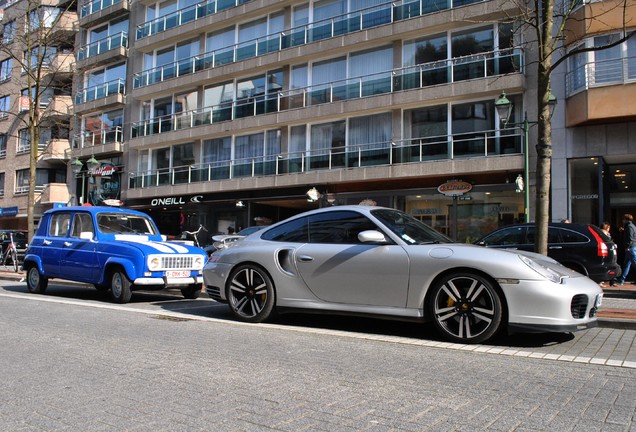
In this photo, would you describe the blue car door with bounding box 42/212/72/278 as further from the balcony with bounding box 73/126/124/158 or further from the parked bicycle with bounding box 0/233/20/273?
the balcony with bounding box 73/126/124/158

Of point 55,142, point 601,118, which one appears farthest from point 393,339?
point 55,142

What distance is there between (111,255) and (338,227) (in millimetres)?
5134

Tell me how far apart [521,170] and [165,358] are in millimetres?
16667

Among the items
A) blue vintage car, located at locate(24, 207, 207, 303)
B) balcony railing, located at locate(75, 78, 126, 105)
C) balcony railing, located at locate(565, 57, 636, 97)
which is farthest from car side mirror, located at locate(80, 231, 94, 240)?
balcony railing, located at locate(75, 78, 126, 105)

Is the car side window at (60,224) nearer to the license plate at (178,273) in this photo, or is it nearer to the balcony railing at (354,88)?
the license plate at (178,273)

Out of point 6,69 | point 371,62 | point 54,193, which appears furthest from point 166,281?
point 6,69

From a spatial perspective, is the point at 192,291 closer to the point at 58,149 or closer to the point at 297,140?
the point at 297,140

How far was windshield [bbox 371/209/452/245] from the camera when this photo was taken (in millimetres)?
6195

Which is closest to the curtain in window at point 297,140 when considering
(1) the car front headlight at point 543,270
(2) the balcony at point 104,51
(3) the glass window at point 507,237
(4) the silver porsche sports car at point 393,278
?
(3) the glass window at point 507,237

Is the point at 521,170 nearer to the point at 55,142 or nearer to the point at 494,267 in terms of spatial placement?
the point at 494,267

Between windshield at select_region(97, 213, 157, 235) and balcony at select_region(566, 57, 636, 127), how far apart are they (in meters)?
14.1

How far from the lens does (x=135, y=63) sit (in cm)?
3247

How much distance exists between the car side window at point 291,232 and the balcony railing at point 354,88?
1479 cm

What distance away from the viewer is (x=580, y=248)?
38.4 feet
